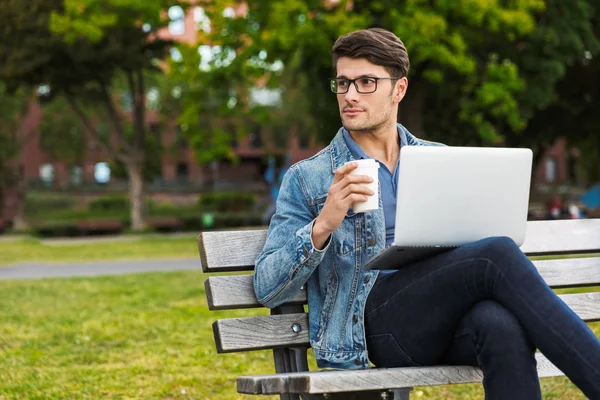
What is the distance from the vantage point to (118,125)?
29922 mm

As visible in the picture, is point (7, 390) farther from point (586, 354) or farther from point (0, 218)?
point (0, 218)

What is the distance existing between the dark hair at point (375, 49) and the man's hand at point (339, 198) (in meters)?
0.63

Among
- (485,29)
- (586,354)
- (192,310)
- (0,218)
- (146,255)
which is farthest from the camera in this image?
(0,218)

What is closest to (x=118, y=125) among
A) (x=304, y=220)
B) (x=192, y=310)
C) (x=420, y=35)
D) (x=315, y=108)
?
(x=315, y=108)

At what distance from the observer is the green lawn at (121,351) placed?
5340 mm

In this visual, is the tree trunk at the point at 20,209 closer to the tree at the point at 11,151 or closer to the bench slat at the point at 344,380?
the tree at the point at 11,151

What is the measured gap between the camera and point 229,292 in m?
3.42

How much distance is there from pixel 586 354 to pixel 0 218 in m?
34.3

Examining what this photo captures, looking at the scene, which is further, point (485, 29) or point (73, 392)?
point (485, 29)

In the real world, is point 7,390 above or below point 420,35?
below

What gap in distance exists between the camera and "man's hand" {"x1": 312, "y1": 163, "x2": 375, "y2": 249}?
2938mm

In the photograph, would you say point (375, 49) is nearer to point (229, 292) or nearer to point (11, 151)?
point (229, 292)

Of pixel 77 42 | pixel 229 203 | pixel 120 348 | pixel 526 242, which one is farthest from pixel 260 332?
pixel 229 203

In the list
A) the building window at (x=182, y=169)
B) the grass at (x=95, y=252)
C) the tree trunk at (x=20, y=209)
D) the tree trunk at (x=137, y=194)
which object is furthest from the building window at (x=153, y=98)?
the building window at (x=182, y=169)
